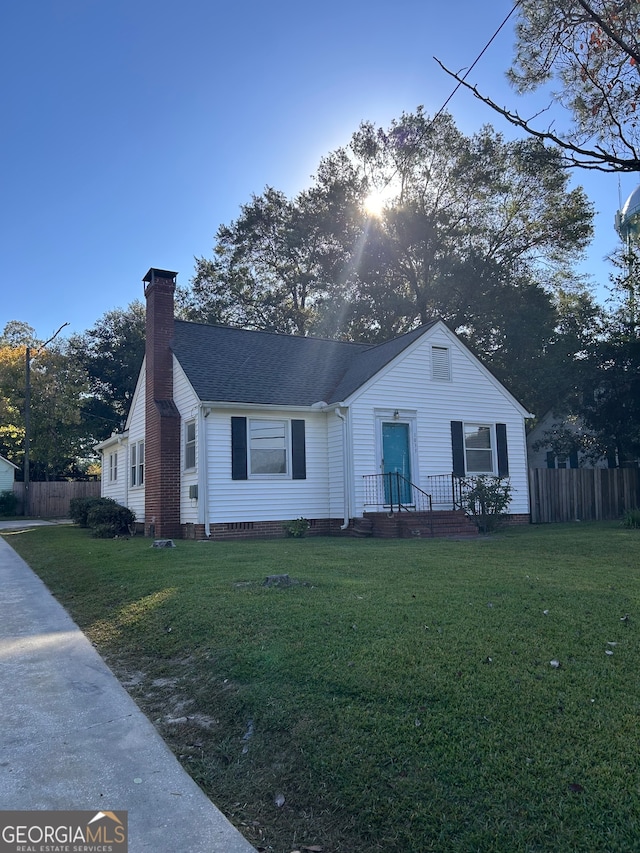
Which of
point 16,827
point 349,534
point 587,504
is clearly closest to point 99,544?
point 349,534

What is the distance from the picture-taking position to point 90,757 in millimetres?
3473

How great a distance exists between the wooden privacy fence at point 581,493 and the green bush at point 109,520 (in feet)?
38.7

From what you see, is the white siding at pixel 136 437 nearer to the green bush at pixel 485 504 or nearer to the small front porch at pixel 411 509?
the small front porch at pixel 411 509

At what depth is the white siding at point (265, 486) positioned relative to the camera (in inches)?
559

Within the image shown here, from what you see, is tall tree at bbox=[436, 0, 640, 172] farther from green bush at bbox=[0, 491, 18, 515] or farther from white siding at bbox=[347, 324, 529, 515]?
green bush at bbox=[0, 491, 18, 515]

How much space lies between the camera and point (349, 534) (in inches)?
588

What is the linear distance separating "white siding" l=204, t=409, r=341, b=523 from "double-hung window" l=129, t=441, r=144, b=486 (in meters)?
4.13

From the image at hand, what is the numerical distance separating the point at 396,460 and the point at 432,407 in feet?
5.93

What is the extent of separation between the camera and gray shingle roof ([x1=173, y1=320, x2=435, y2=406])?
14984 millimetres

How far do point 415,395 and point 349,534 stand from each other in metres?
4.06

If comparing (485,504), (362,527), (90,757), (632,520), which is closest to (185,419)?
(362,527)

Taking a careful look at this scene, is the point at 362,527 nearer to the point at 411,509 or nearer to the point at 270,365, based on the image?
the point at 411,509

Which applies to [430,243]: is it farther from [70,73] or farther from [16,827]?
[16,827]

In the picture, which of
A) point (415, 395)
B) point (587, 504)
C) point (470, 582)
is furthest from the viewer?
point (587, 504)
